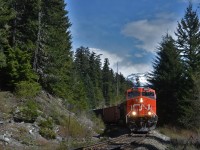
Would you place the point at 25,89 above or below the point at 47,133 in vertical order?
above

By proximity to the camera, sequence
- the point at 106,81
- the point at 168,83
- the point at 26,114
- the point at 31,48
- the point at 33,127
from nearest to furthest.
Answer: the point at 33,127, the point at 26,114, the point at 31,48, the point at 168,83, the point at 106,81

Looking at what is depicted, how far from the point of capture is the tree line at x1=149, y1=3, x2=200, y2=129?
38594 mm

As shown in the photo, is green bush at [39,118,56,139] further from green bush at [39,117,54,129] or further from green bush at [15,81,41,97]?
green bush at [15,81,41,97]

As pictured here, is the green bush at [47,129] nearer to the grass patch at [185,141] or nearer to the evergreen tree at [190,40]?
the grass patch at [185,141]

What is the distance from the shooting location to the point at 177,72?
41250mm

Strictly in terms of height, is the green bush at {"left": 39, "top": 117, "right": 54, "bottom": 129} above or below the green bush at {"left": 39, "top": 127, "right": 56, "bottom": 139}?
above

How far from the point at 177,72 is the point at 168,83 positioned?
1.72 meters

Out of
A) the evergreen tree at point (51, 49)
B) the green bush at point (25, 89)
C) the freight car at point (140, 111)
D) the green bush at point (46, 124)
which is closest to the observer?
the green bush at point (46, 124)

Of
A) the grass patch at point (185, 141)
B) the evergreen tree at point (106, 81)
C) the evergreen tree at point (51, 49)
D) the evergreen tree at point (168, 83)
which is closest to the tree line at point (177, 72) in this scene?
the evergreen tree at point (168, 83)

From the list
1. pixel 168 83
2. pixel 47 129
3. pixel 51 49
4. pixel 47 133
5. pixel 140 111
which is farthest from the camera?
pixel 168 83

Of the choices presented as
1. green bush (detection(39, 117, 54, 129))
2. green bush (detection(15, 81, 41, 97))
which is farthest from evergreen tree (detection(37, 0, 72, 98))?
green bush (detection(39, 117, 54, 129))

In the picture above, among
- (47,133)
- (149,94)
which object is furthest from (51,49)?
(47,133)

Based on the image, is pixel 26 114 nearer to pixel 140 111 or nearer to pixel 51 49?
pixel 140 111

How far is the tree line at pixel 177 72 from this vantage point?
127ft
